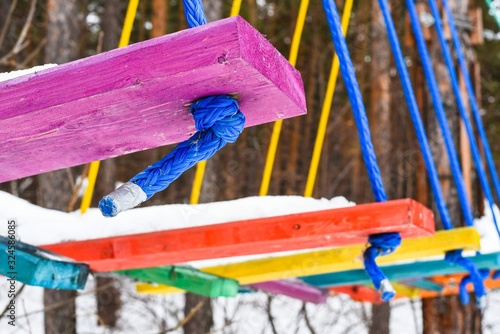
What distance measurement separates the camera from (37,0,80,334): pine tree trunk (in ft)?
13.4

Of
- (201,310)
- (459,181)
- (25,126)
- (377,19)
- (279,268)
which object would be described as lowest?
(25,126)

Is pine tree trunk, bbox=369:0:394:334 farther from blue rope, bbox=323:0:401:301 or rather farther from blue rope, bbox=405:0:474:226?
blue rope, bbox=323:0:401:301

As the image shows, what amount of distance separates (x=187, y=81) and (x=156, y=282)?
133 cm

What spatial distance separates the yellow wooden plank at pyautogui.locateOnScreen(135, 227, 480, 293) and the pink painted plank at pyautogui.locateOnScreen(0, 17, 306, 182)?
1.03 m

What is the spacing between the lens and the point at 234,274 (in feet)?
7.35

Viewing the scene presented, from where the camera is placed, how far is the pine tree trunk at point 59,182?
408 centimetres

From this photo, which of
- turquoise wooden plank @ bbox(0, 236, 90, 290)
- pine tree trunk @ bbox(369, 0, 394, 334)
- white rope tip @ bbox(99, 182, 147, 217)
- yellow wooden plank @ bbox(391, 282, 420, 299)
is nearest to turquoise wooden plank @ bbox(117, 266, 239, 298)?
turquoise wooden plank @ bbox(0, 236, 90, 290)

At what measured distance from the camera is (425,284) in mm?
2855

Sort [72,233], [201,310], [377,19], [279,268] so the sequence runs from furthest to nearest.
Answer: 1. [377,19]
2. [201,310]
3. [279,268]
4. [72,233]

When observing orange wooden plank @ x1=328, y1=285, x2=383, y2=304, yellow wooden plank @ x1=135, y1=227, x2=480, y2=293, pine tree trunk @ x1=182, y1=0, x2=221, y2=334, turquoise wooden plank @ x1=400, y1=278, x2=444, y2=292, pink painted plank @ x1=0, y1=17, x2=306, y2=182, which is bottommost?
pink painted plank @ x1=0, y1=17, x2=306, y2=182

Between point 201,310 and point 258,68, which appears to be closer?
point 258,68

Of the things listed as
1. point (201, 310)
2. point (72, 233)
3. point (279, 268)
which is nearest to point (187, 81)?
point (72, 233)

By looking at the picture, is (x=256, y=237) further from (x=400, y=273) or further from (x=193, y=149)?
(x=400, y=273)

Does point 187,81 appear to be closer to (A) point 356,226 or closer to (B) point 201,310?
(A) point 356,226
